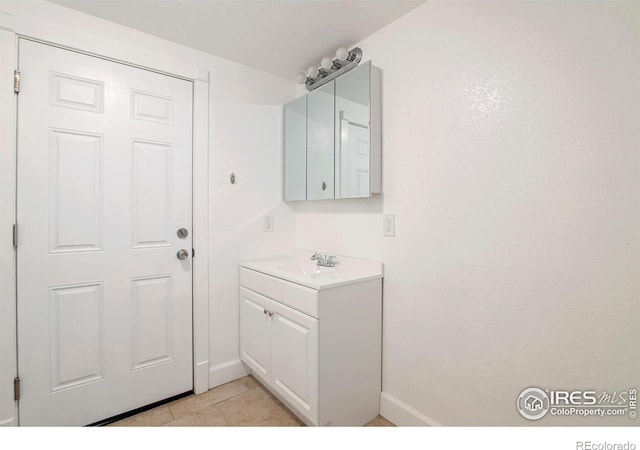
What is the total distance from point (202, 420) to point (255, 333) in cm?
54

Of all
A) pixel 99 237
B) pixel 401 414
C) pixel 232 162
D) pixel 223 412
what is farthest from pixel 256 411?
pixel 232 162

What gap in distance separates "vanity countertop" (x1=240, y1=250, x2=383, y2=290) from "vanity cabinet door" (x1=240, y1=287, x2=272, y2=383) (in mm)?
209

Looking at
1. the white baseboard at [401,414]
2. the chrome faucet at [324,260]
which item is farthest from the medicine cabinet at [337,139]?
the white baseboard at [401,414]

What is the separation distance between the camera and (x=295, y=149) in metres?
2.17

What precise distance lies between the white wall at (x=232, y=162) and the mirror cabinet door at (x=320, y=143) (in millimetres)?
386

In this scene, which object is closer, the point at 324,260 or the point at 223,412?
the point at 223,412

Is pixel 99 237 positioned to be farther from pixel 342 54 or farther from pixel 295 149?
pixel 342 54

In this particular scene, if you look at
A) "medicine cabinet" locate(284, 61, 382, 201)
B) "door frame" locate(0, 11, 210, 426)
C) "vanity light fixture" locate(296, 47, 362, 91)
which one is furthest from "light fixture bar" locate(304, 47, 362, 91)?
"door frame" locate(0, 11, 210, 426)

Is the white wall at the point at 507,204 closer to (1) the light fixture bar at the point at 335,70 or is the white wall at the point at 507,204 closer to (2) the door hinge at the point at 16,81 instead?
(1) the light fixture bar at the point at 335,70

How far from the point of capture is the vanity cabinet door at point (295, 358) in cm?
143

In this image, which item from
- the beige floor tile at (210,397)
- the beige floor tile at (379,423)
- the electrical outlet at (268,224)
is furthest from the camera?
the electrical outlet at (268,224)

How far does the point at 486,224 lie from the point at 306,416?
130 centimetres

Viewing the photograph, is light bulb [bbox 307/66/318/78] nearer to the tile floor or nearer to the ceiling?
the ceiling
